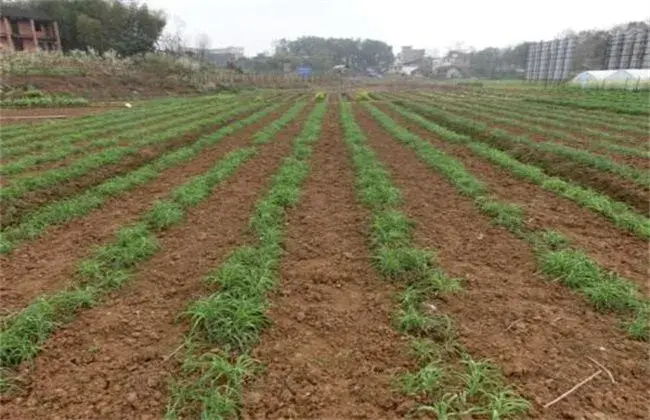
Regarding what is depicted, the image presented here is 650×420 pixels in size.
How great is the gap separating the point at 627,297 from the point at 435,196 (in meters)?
3.40

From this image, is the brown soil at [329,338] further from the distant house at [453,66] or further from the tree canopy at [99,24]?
the distant house at [453,66]

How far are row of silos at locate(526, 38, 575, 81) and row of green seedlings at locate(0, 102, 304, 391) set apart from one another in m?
60.7

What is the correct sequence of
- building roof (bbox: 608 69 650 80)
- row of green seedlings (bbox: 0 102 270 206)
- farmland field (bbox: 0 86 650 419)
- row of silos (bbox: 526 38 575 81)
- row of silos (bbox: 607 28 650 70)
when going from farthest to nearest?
1. row of silos (bbox: 526 38 575 81)
2. row of silos (bbox: 607 28 650 70)
3. building roof (bbox: 608 69 650 80)
4. row of green seedlings (bbox: 0 102 270 206)
5. farmland field (bbox: 0 86 650 419)

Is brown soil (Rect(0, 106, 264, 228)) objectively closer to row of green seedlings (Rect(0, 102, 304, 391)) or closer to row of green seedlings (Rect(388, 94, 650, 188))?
row of green seedlings (Rect(0, 102, 304, 391))

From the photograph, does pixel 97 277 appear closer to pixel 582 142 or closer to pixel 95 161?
pixel 95 161

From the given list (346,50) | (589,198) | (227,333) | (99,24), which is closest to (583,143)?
(589,198)

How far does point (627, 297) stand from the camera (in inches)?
144

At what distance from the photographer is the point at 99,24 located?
44.9 m

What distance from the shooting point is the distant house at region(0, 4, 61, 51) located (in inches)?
1686

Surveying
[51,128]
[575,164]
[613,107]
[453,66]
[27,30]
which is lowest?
[575,164]

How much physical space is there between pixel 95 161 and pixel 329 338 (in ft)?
24.5

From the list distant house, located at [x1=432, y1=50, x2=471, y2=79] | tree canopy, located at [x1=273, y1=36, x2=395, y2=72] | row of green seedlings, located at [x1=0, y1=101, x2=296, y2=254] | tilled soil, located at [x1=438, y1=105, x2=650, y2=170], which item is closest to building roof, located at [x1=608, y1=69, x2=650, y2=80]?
tilled soil, located at [x1=438, y1=105, x2=650, y2=170]

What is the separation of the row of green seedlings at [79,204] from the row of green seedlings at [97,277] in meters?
1.00

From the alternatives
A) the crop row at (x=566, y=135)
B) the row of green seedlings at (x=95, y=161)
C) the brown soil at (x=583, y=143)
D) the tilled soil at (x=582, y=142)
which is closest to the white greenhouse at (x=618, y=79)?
the crop row at (x=566, y=135)
